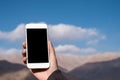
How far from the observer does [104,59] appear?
502 ft

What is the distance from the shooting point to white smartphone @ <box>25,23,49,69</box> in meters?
3.53

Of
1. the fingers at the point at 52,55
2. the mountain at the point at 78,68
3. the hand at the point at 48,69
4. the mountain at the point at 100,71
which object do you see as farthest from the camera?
the mountain at the point at 100,71

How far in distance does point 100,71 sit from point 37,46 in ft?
398

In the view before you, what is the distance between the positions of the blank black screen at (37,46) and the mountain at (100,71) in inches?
4011

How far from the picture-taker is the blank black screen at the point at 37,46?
3.59 meters

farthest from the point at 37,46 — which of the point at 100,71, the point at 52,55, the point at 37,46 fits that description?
the point at 100,71

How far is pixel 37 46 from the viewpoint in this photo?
3660mm

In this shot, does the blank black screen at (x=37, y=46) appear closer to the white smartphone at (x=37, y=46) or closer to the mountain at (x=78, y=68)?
the white smartphone at (x=37, y=46)

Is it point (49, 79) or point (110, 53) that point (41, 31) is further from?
point (110, 53)

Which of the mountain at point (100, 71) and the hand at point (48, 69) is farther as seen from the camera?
the mountain at point (100, 71)

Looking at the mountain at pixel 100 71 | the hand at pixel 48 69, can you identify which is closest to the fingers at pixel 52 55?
the hand at pixel 48 69

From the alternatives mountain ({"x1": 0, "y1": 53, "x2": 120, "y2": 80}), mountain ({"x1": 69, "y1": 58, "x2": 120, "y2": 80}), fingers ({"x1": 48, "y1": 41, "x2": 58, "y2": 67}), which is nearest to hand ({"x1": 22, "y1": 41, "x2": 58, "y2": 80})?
fingers ({"x1": 48, "y1": 41, "x2": 58, "y2": 67})

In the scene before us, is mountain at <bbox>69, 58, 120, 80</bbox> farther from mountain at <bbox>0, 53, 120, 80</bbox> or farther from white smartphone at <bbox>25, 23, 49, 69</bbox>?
white smartphone at <bbox>25, 23, 49, 69</bbox>

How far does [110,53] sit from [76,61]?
19827 millimetres
